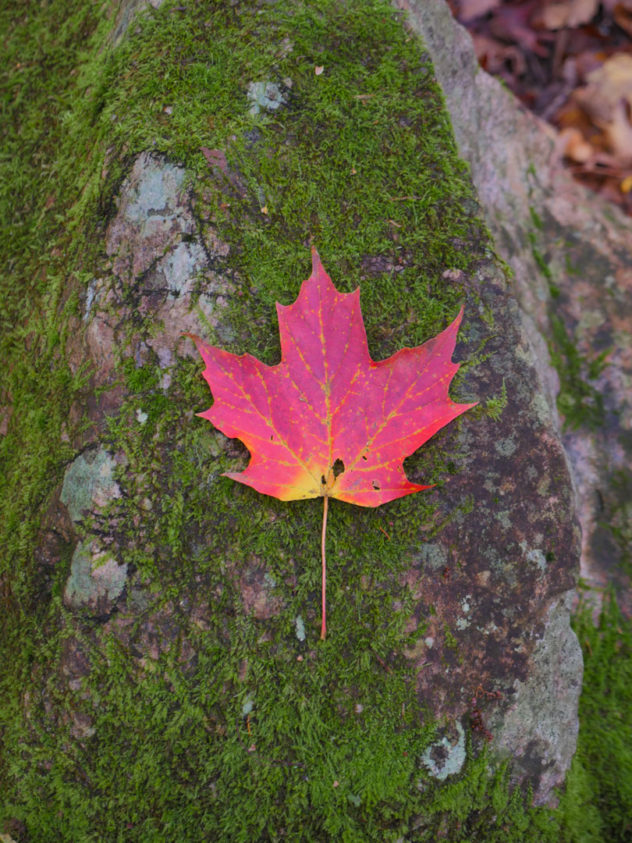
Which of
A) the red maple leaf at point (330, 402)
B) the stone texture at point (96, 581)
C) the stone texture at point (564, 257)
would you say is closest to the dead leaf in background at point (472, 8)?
the stone texture at point (564, 257)

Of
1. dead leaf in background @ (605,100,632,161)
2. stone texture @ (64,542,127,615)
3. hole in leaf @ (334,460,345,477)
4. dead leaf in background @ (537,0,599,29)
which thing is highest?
dead leaf in background @ (537,0,599,29)

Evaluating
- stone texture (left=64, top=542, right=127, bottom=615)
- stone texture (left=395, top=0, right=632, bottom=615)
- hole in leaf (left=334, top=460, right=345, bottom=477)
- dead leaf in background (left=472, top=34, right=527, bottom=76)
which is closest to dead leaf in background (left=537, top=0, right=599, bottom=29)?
dead leaf in background (left=472, top=34, right=527, bottom=76)

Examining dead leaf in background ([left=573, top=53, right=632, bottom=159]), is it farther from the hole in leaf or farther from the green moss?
the hole in leaf

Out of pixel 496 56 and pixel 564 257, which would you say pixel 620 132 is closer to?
pixel 496 56

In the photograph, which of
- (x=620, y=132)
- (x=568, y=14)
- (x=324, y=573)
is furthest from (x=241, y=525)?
(x=568, y=14)

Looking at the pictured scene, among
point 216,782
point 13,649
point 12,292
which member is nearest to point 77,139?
point 12,292

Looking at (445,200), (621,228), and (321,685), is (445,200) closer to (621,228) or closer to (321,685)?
(321,685)
